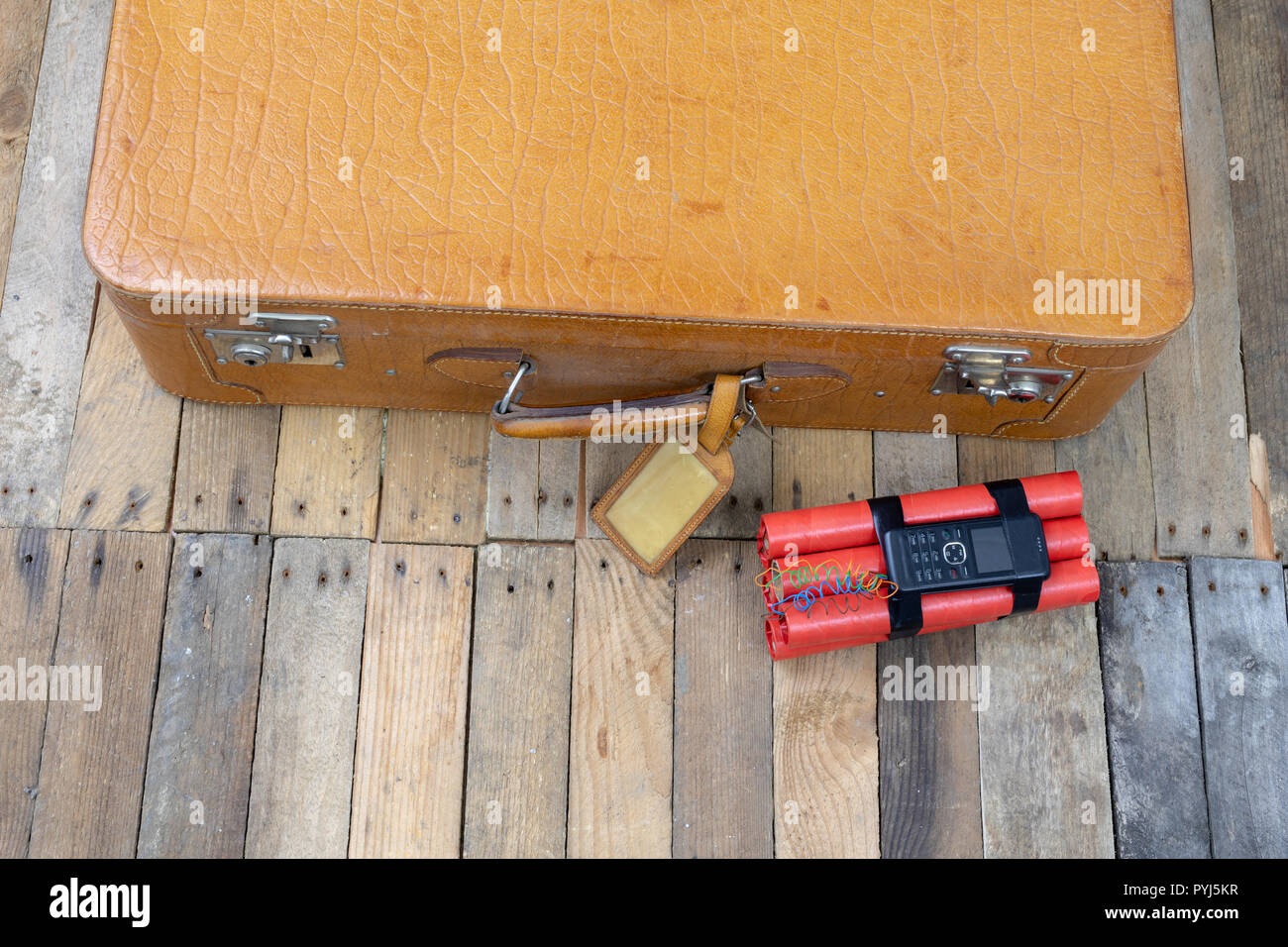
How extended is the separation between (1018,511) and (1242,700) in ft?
1.75

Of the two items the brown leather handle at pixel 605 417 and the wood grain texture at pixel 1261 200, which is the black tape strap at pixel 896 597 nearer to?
the brown leather handle at pixel 605 417

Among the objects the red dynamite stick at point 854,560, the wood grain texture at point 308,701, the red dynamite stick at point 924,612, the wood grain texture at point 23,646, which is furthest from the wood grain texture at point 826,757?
the wood grain texture at point 23,646

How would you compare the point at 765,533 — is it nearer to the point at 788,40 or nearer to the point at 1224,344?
the point at 788,40

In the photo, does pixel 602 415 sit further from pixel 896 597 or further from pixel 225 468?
pixel 225 468

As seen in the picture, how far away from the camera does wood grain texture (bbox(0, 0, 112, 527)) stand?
1.55 metres

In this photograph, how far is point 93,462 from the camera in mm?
1563

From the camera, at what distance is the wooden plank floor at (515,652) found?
1.49 meters

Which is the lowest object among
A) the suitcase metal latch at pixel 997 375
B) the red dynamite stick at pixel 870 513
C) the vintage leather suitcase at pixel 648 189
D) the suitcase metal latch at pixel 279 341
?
the red dynamite stick at pixel 870 513

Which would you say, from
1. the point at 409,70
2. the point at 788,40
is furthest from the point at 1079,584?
the point at 409,70

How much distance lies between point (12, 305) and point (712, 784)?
4.41 feet

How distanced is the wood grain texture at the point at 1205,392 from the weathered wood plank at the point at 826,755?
22.2 inches

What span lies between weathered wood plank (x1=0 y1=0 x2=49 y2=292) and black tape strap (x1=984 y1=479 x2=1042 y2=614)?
159cm

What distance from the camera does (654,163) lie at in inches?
51.8

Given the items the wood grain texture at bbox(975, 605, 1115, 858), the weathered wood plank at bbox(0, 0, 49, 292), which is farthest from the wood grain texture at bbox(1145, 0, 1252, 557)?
the weathered wood plank at bbox(0, 0, 49, 292)
